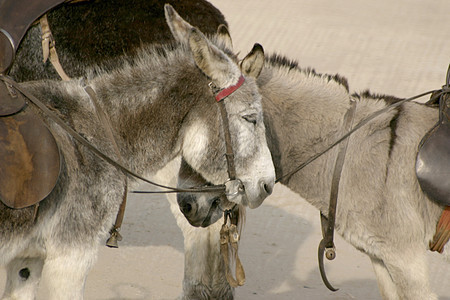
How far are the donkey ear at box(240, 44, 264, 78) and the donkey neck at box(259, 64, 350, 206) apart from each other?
15.8 inches

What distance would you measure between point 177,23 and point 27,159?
3.46ft

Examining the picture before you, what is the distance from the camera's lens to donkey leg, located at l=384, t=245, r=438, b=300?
367cm

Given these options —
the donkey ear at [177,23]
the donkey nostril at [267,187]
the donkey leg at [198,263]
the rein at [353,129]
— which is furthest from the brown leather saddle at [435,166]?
the donkey leg at [198,263]

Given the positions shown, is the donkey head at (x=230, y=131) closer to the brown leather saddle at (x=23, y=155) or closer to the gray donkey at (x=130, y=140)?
the gray donkey at (x=130, y=140)

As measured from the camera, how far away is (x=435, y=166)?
12.0ft

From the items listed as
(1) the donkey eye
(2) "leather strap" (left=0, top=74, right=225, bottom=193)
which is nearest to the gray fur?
(1) the donkey eye

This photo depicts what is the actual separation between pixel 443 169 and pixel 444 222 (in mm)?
307

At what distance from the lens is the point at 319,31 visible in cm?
1293

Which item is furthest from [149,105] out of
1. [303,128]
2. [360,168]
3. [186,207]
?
[360,168]

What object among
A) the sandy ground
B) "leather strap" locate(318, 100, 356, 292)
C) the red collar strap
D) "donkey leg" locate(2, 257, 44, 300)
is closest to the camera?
the red collar strap

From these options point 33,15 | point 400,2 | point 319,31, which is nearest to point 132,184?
point 33,15

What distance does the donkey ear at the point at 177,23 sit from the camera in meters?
3.46

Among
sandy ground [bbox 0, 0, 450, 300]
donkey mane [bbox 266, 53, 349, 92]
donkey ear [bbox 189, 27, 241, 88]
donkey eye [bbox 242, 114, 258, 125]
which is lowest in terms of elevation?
sandy ground [bbox 0, 0, 450, 300]

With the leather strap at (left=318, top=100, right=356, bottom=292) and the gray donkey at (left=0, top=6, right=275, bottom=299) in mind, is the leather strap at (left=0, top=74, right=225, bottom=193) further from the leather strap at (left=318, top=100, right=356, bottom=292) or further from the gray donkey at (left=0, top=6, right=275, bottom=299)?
the leather strap at (left=318, top=100, right=356, bottom=292)
